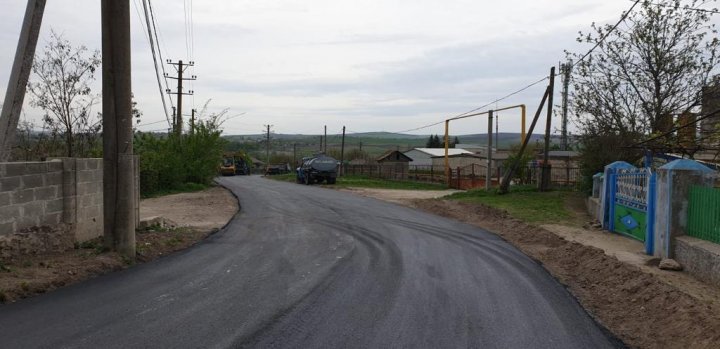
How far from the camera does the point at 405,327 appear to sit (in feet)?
19.8

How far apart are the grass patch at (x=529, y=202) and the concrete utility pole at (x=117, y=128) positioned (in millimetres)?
11270

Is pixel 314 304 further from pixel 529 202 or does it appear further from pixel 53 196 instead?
pixel 529 202

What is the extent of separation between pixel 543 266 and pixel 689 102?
13.9 metres

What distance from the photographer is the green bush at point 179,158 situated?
2959cm

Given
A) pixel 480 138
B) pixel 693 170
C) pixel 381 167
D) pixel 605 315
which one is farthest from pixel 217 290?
pixel 480 138

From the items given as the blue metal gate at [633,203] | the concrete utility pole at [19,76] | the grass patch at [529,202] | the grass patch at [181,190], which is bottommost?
the grass patch at [181,190]

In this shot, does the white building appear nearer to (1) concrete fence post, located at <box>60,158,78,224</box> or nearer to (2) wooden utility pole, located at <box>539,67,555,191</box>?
(2) wooden utility pole, located at <box>539,67,555,191</box>

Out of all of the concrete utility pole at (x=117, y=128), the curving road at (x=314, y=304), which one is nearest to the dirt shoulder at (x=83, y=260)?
the curving road at (x=314, y=304)

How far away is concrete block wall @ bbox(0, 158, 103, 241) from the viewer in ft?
29.1

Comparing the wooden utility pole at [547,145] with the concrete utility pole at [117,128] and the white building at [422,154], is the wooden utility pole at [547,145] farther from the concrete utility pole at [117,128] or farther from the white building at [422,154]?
the white building at [422,154]

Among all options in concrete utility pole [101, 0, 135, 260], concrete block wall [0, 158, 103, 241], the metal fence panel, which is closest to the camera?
the metal fence panel

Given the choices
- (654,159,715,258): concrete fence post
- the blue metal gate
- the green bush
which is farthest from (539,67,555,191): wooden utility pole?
the green bush

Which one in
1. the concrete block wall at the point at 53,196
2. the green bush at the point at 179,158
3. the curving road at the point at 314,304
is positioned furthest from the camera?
the green bush at the point at 179,158

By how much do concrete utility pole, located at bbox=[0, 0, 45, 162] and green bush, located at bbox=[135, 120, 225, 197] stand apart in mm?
18381
